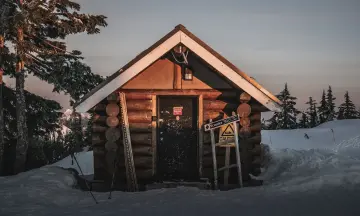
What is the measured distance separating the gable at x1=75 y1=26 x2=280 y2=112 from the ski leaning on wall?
0.53 m

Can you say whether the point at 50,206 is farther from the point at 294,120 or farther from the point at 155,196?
the point at 294,120

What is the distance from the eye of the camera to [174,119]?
925 cm

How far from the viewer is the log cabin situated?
8.85 metres

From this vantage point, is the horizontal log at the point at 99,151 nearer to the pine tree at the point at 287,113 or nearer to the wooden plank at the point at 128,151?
the wooden plank at the point at 128,151

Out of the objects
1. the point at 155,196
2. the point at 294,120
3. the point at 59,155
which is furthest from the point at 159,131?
the point at 294,120

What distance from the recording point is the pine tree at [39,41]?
39.7 feet

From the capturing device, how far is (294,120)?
39.3m

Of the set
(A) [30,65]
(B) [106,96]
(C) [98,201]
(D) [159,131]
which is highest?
(A) [30,65]

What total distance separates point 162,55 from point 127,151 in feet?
8.76

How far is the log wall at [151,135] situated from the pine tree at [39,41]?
5055mm

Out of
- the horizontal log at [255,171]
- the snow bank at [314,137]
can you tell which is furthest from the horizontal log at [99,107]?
→ the snow bank at [314,137]

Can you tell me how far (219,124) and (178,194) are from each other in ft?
6.96

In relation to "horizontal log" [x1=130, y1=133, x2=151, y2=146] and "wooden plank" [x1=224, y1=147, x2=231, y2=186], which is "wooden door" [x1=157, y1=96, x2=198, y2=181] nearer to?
"horizontal log" [x1=130, y1=133, x2=151, y2=146]

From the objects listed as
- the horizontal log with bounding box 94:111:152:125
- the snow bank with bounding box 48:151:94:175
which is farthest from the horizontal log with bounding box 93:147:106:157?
the snow bank with bounding box 48:151:94:175
